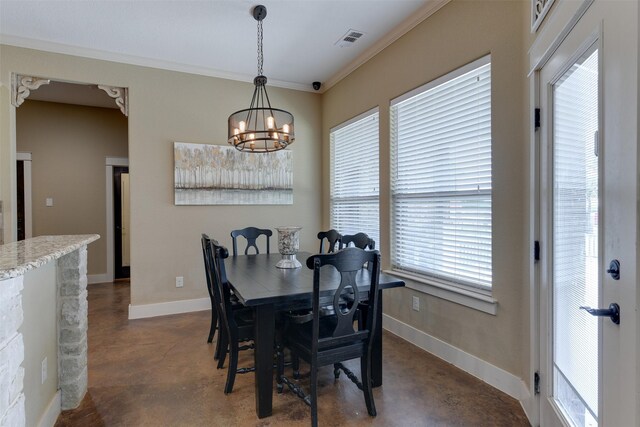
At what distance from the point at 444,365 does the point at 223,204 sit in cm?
309

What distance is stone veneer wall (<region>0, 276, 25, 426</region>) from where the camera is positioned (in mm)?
1180

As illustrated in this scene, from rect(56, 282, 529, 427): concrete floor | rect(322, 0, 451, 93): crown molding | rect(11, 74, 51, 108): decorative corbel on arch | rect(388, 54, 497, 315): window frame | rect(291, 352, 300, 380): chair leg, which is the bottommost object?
rect(56, 282, 529, 427): concrete floor

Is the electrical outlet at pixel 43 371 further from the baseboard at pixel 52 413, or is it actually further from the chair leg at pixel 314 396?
the chair leg at pixel 314 396

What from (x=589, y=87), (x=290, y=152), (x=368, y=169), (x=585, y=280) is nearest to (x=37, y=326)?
(x=585, y=280)

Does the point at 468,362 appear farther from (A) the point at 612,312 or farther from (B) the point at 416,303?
(A) the point at 612,312

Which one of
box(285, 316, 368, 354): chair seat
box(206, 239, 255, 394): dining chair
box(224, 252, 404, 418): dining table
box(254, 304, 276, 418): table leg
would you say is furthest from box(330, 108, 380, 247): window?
box(254, 304, 276, 418): table leg

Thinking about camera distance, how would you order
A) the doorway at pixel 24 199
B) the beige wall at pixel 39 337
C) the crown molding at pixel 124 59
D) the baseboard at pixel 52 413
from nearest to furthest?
1. the beige wall at pixel 39 337
2. the baseboard at pixel 52 413
3. the crown molding at pixel 124 59
4. the doorway at pixel 24 199

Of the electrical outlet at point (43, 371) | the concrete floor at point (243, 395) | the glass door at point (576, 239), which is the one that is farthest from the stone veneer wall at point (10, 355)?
the glass door at point (576, 239)

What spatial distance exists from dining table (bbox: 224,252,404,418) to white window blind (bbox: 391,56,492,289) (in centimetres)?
75

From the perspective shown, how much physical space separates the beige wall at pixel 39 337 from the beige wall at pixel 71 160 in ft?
14.2

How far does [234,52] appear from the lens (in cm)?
387

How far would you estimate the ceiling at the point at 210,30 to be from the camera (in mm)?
2955

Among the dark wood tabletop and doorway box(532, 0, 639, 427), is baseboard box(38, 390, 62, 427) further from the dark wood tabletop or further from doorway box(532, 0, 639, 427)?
doorway box(532, 0, 639, 427)

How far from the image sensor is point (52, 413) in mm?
2000
